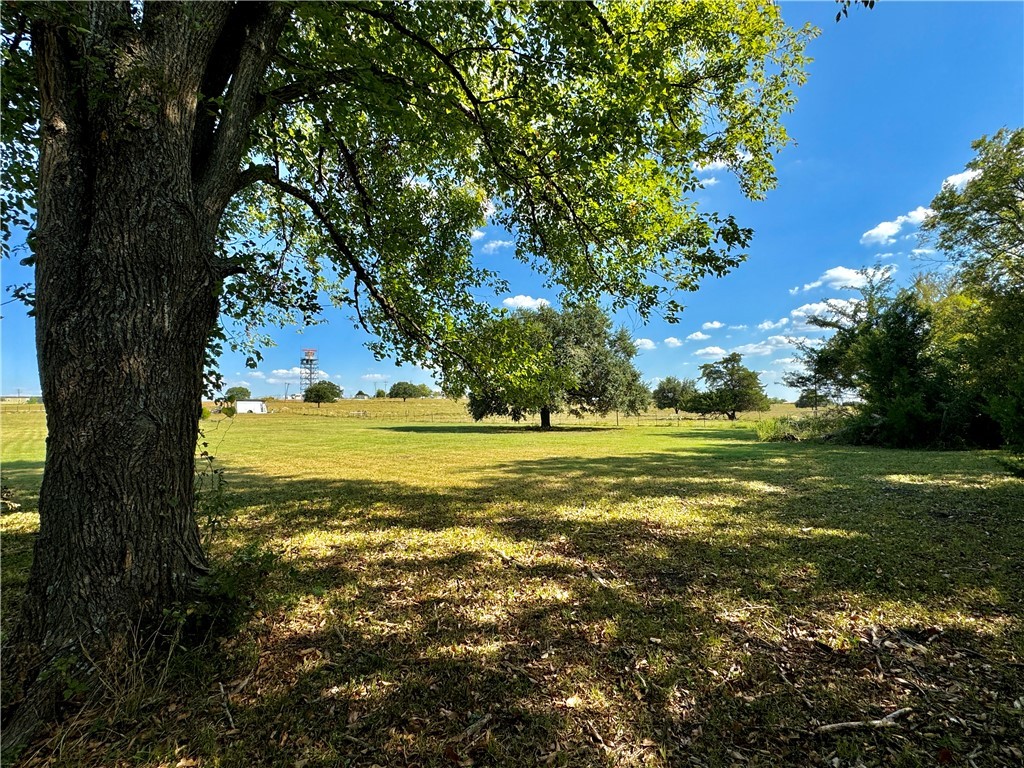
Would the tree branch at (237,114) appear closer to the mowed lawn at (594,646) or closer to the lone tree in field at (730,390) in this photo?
the mowed lawn at (594,646)

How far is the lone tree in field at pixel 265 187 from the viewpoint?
7.89ft

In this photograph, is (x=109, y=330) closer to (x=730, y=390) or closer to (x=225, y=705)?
(x=225, y=705)

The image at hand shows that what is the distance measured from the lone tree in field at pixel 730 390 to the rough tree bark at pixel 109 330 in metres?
60.8

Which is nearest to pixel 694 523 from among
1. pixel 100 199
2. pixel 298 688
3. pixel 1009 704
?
pixel 1009 704

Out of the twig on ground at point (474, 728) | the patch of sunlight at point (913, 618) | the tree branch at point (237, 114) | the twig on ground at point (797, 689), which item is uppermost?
the tree branch at point (237, 114)

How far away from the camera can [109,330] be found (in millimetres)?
2439

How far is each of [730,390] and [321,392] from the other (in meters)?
63.2

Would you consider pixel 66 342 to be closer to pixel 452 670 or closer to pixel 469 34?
pixel 452 670

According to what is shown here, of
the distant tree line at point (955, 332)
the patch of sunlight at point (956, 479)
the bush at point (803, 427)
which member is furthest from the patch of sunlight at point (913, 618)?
the bush at point (803, 427)

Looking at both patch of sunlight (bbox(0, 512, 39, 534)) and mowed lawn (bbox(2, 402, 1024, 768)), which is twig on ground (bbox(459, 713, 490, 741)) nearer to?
mowed lawn (bbox(2, 402, 1024, 768))

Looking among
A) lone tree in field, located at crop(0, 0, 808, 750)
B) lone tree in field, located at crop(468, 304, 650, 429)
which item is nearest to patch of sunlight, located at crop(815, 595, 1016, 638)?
lone tree in field, located at crop(0, 0, 808, 750)

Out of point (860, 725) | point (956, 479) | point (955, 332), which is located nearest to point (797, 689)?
point (860, 725)

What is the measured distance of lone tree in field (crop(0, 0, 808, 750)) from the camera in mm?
2406

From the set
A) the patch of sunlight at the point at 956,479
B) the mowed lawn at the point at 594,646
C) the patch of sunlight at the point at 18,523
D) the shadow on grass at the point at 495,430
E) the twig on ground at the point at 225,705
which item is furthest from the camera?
the shadow on grass at the point at 495,430
